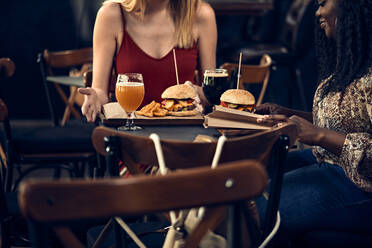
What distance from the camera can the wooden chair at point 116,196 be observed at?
753 mm

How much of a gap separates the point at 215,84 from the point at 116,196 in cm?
121

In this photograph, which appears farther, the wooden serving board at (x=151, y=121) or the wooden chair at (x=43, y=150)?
the wooden chair at (x=43, y=150)

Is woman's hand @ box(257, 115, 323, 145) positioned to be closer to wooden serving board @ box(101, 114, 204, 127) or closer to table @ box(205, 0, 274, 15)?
wooden serving board @ box(101, 114, 204, 127)

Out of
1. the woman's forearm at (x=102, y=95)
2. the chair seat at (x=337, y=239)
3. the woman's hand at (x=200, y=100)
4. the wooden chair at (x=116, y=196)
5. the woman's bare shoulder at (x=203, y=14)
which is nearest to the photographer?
the wooden chair at (x=116, y=196)

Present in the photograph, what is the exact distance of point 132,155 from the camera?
111cm

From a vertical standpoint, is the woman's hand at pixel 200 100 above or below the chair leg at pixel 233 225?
below

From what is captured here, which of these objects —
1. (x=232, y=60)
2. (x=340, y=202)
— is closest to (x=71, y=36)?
(x=232, y=60)

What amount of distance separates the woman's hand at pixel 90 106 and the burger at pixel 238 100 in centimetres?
45

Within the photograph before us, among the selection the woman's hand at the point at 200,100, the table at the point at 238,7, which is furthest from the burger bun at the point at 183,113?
the table at the point at 238,7

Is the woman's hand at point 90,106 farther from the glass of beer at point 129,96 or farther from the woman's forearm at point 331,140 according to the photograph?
the woman's forearm at point 331,140

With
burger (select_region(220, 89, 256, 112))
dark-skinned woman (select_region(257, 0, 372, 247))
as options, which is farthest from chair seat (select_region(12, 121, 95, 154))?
dark-skinned woman (select_region(257, 0, 372, 247))

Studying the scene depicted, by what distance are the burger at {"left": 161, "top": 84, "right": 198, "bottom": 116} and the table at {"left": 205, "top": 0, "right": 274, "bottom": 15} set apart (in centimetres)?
264

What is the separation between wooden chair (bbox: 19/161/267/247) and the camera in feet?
2.47

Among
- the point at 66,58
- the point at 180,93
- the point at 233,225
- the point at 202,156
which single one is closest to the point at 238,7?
the point at 66,58
